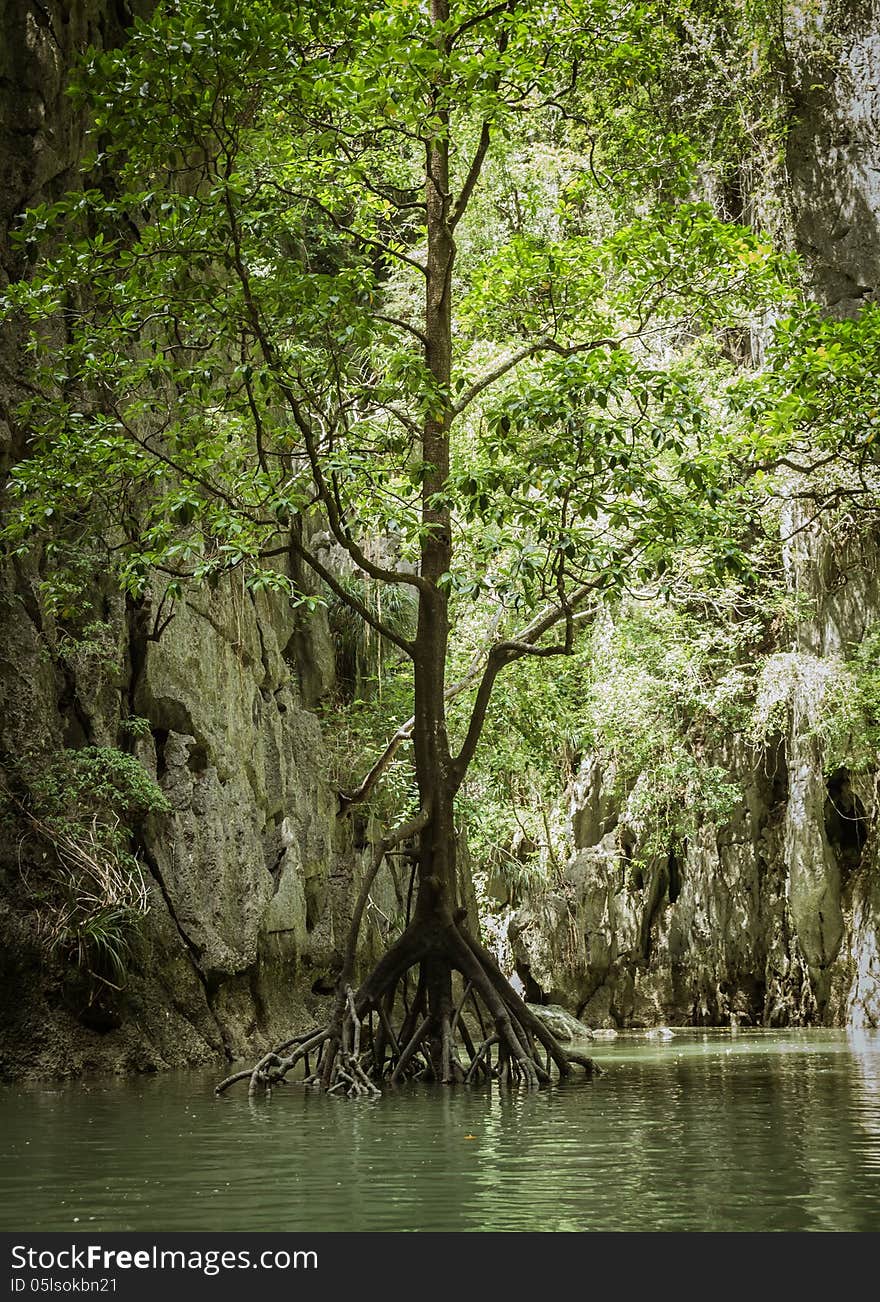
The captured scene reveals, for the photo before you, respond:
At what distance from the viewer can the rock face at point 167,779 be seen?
12.1m

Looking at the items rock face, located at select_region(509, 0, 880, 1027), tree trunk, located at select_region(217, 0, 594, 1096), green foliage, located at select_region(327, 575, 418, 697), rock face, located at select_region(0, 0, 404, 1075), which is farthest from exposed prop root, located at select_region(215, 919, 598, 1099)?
green foliage, located at select_region(327, 575, 418, 697)

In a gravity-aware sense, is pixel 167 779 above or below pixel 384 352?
below

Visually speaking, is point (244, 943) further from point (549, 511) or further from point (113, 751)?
point (549, 511)

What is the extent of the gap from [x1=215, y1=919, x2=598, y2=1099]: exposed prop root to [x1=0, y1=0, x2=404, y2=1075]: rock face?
245 cm

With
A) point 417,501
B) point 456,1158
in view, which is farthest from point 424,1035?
point 456,1158

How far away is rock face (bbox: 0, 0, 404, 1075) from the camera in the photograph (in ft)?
39.6

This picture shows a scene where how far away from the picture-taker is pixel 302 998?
55.6 feet

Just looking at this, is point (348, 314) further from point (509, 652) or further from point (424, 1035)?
point (424, 1035)

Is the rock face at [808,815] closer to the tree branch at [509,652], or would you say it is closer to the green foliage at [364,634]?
the green foliage at [364,634]

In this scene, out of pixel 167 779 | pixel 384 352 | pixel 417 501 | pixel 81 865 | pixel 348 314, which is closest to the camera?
pixel 348 314

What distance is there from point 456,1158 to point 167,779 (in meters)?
9.06

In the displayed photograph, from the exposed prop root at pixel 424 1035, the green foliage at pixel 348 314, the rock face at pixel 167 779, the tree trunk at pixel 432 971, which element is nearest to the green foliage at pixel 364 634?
the rock face at pixel 167 779

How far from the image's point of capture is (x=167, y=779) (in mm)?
14320
